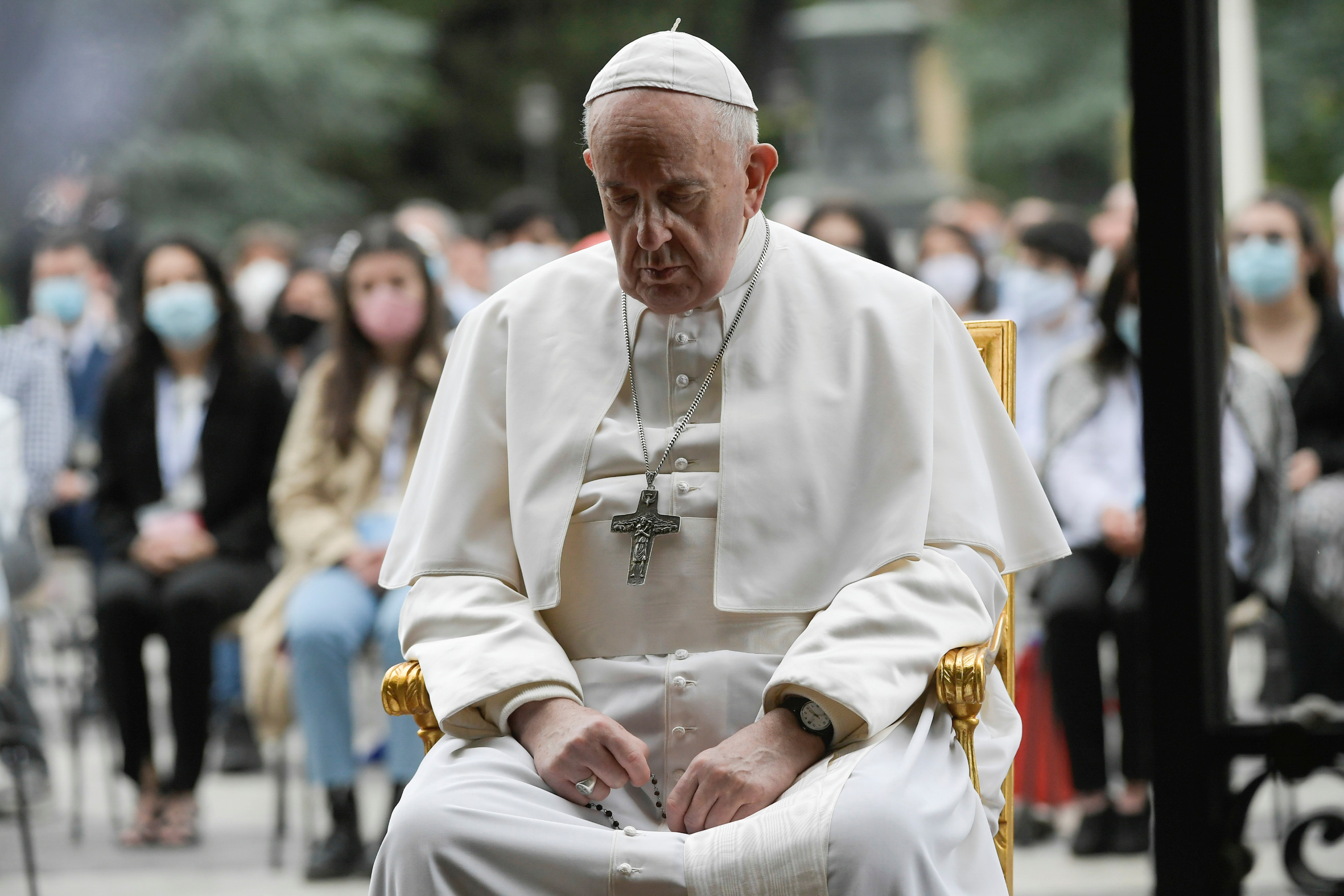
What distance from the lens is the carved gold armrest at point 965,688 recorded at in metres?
2.77

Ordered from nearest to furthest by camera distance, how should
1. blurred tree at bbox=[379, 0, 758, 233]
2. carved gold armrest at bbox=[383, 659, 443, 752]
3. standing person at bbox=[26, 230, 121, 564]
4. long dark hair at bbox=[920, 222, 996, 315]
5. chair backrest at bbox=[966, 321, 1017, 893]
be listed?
1. carved gold armrest at bbox=[383, 659, 443, 752]
2. chair backrest at bbox=[966, 321, 1017, 893]
3. long dark hair at bbox=[920, 222, 996, 315]
4. standing person at bbox=[26, 230, 121, 564]
5. blurred tree at bbox=[379, 0, 758, 233]

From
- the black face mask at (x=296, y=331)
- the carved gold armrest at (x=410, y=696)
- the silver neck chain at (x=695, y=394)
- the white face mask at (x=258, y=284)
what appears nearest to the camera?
the carved gold armrest at (x=410, y=696)

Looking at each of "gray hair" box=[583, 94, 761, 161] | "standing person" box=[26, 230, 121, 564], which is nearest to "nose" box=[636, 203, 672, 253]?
"gray hair" box=[583, 94, 761, 161]

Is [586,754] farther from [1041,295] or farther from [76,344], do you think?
[76,344]

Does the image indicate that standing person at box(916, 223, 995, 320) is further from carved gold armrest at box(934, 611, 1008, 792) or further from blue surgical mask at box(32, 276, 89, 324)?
carved gold armrest at box(934, 611, 1008, 792)

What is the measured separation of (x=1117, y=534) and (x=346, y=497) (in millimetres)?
2503

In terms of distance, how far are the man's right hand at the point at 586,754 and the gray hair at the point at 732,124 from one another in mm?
983

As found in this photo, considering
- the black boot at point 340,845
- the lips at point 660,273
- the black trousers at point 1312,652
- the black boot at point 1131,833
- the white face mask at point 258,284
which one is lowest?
the black boot at point 1131,833

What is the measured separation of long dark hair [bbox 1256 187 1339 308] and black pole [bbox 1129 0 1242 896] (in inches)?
114

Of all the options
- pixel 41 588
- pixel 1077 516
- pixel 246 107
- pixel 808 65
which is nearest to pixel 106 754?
pixel 41 588

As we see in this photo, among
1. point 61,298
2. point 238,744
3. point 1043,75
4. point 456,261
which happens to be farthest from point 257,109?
point 238,744

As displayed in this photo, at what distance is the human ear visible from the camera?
2.98 m

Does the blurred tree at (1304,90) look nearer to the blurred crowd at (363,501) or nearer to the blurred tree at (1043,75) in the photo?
the blurred tree at (1043,75)

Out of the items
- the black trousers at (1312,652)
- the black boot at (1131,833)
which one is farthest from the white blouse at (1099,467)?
the black boot at (1131,833)
